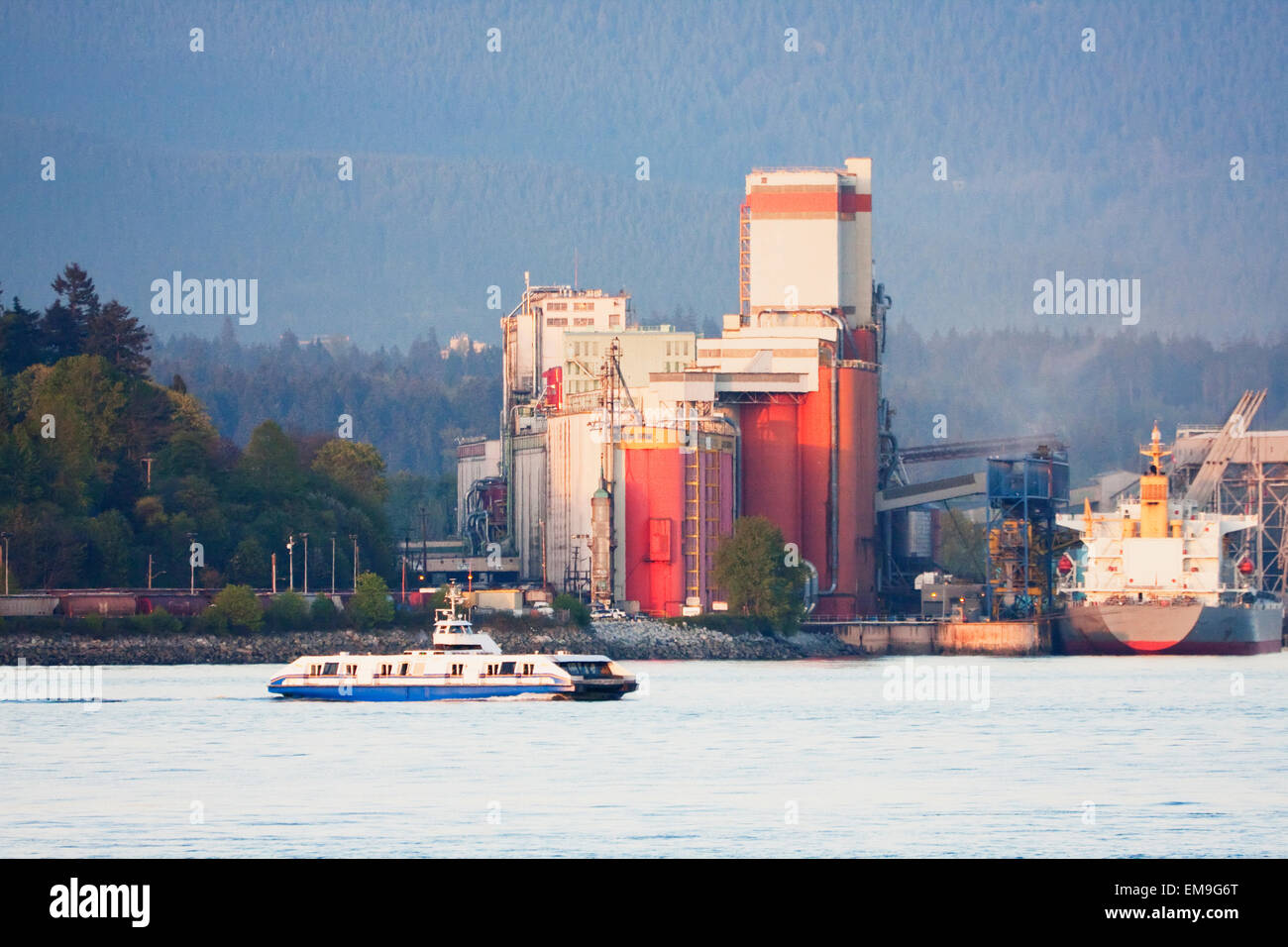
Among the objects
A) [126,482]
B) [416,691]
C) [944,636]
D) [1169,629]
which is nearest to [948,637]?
[944,636]

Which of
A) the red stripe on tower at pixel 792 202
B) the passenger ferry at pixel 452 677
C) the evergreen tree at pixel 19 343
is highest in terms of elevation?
the red stripe on tower at pixel 792 202

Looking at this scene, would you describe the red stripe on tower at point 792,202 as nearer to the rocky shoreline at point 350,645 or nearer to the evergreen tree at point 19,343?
the rocky shoreline at point 350,645

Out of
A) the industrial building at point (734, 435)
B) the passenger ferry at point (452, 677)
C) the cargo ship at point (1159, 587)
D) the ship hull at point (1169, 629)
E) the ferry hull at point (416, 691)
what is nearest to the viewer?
the ferry hull at point (416, 691)

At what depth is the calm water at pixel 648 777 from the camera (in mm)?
38844

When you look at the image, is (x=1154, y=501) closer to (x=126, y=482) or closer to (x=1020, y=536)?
(x=1020, y=536)

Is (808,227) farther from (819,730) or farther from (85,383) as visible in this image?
(819,730)

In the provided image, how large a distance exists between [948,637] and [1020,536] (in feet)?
26.0

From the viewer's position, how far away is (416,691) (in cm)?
7588

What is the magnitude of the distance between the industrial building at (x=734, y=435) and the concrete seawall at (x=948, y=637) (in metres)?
5.83

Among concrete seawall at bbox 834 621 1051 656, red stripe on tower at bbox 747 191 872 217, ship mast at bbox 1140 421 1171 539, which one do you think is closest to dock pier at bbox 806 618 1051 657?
concrete seawall at bbox 834 621 1051 656

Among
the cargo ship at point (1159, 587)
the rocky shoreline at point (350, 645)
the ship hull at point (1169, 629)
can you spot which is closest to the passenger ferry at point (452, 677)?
the rocky shoreline at point (350, 645)
